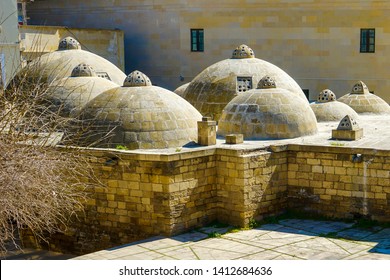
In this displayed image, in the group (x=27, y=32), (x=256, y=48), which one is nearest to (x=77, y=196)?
(x=27, y=32)

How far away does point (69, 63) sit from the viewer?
70.6ft

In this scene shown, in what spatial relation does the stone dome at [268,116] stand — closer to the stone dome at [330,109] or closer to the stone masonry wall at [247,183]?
the stone masonry wall at [247,183]

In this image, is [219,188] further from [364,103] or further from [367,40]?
[367,40]

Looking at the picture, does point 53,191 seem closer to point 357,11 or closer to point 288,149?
point 288,149

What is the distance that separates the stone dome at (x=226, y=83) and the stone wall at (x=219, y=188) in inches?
148

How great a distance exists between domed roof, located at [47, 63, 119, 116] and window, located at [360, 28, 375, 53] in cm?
1085

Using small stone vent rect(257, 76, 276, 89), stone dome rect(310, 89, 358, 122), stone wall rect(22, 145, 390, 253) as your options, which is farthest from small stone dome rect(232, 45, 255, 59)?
stone wall rect(22, 145, 390, 253)

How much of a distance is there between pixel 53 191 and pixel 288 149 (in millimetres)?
6028

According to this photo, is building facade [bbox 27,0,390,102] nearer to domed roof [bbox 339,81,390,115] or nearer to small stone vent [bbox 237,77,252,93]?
domed roof [bbox 339,81,390,115]

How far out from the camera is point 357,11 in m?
26.8

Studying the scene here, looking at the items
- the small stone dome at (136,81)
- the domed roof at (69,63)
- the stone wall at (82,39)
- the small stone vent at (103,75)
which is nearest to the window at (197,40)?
the stone wall at (82,39)

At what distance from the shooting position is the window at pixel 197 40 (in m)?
29.4

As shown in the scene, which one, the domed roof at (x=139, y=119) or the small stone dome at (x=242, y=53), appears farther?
the small stone dome at (x=242, y=53)

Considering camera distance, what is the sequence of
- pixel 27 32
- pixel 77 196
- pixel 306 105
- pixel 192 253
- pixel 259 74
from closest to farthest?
pixel 192 253, pixel 77 196, pixel 306 105, pixel 259 74, pixel 27 32
